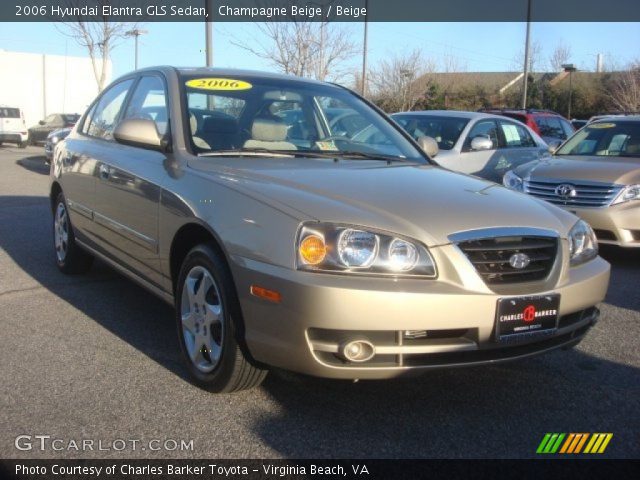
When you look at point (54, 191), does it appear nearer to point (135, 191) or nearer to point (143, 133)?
point (135, 191)

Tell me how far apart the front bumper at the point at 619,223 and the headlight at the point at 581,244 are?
3343 mm

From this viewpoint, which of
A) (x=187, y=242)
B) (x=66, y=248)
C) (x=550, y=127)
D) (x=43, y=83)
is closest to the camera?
(x=187, y=242)

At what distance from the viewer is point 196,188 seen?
365cm

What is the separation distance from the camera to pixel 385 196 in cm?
339

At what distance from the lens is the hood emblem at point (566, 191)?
7.24m

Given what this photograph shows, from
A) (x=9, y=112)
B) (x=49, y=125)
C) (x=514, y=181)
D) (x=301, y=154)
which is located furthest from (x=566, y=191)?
(x=9, y=112)

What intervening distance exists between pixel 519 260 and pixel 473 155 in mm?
6585

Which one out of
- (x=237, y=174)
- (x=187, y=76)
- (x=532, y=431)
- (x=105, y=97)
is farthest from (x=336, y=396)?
(x=105, y=97)

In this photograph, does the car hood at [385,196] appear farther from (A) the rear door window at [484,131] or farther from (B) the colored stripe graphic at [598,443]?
(A) the rear door window at [484,131]

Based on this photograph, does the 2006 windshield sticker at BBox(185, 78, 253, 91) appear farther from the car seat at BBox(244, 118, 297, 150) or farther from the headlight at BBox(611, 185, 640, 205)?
the headlight at BBox(611, 185, 640, 205)

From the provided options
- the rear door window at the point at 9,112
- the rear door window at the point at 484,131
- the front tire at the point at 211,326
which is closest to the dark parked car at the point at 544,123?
the rear door window at the point at 484,131

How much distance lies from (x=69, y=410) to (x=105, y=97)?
10.6ft

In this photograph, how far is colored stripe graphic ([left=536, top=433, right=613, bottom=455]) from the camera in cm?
305

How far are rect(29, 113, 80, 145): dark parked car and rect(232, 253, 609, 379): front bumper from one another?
30.2 metres
